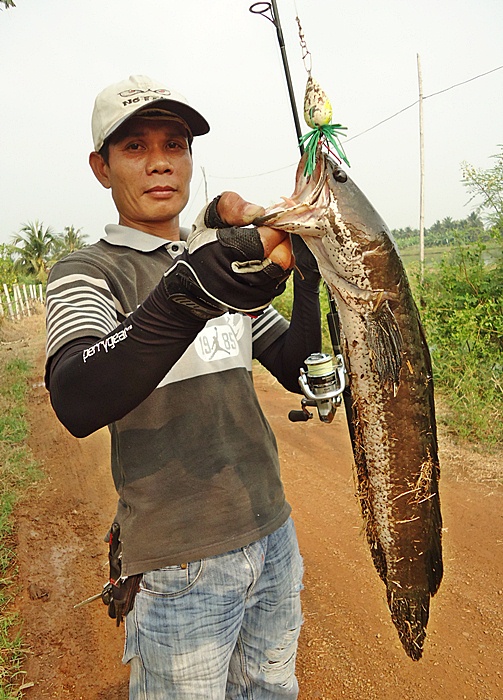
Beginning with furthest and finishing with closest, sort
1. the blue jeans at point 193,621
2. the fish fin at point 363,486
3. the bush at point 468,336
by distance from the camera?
the bush at point 468,336 → the fish fin at point 363,486 → the blue jeans at point 193,621

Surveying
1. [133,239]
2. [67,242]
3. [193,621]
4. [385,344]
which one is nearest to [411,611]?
[193,621]

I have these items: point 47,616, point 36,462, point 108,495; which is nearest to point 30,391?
point 36,462

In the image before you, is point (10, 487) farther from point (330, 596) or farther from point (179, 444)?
point (179, 444)

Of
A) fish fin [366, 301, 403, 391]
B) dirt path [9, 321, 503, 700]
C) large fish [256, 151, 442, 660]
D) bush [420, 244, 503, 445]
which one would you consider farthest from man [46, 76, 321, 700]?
bush [420, 244, 503, 445]

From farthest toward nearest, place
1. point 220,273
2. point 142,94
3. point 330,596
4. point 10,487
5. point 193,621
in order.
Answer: point 10,487 → point 330,596 → point 142,94 → point 193,621 → point 220,273

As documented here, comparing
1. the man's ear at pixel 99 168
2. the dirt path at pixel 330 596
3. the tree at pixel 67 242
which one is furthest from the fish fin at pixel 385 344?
the tree at pixel 67 242

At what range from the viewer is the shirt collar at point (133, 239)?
213 centimetres

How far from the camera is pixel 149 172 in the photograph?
2135 millimetres

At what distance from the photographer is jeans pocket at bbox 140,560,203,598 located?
1.90m

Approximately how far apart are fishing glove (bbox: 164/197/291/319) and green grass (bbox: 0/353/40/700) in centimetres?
309

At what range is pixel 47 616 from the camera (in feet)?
13.7

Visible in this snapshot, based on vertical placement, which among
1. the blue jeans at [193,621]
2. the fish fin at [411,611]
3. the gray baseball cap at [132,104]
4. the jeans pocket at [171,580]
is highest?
the gray baseball cap at [132,104]

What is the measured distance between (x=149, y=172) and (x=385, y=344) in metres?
1.10

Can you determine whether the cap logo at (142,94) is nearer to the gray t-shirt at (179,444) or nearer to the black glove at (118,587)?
the gray t-shirt at (179,444)
